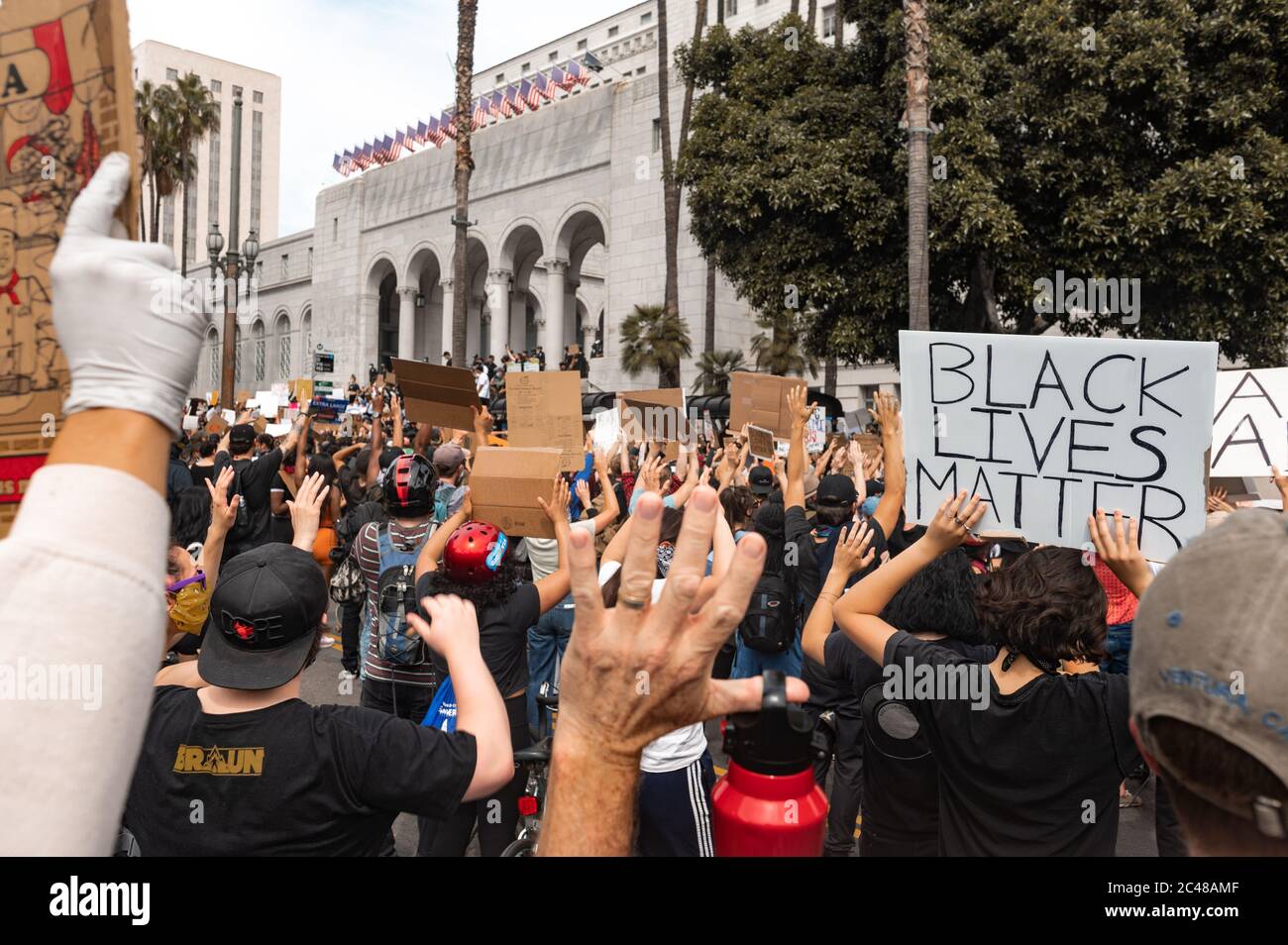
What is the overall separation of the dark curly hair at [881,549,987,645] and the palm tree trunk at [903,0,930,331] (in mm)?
11109

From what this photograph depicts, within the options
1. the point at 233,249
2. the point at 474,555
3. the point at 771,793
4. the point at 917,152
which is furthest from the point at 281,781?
the point at 233,249

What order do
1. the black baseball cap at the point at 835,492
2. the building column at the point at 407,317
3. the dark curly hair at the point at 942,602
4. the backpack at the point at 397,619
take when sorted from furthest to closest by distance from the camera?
the building column at the point at 407,317 < the black baseball cap at the point at 835,492 < the backpack at the point at 397,619 < the dark curly hair at the point at 942,602

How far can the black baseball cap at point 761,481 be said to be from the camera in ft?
21.7

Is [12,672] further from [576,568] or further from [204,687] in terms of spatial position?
[204,687]

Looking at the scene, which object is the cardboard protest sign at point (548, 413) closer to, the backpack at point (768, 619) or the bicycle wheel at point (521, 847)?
the backpack at point (768, 619)

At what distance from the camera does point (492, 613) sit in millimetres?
3734

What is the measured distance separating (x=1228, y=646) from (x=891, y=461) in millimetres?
2776

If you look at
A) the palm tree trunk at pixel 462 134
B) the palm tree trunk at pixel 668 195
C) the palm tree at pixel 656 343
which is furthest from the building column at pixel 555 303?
the palm tree trunk at pixel 462 134

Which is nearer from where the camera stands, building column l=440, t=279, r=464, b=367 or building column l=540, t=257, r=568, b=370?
building column l=540, t=257, r=568, b=370

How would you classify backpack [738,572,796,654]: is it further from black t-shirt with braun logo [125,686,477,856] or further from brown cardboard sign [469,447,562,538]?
black t-shirt with braun logo [125,686,477,856]

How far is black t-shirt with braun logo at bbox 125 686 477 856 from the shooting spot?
6.77ft

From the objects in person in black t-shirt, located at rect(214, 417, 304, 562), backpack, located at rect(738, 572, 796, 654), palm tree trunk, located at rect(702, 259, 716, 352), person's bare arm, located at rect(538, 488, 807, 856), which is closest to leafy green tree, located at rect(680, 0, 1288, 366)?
palm tree trunk, located at rect(702, 259, 716, 352)

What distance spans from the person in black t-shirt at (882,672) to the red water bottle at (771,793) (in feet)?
5.04

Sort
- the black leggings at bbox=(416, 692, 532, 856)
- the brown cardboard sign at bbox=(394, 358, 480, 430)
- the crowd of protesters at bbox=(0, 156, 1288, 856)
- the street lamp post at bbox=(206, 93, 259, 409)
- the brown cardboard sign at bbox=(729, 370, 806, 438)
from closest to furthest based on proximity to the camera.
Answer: the crowd of protesters at bbox=(0, 156, 1288, 856), the black leggings at bbox=(416, 692, 532, 856), the brown cardboard sign at bbox=(394, 358, 480, 430), the brown cardboard sign at bbox=(729, 370, 806, 438), the street lamp post at bbox=(206, 93, 259, 409)
